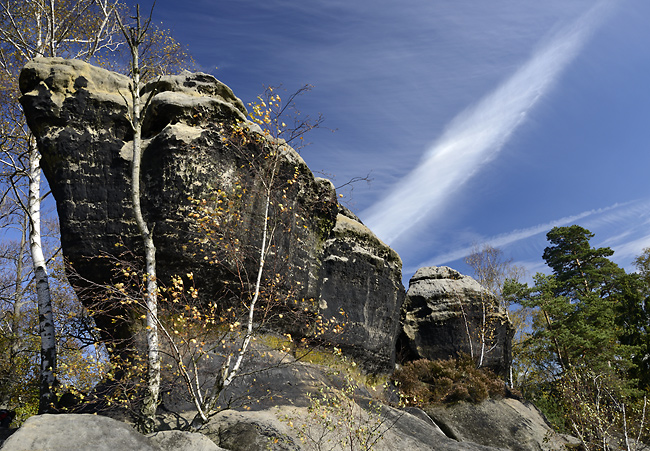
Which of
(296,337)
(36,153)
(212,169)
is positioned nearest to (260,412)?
(296,337)

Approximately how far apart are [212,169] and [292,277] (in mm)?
4182

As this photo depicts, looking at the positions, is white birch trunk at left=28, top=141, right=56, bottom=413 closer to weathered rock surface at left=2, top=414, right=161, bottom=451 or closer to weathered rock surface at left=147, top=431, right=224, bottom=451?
weathered rock surface at left=147, top=431, right=224, bottom=451

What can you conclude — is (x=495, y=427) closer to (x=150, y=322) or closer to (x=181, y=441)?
(x=181, y=441)

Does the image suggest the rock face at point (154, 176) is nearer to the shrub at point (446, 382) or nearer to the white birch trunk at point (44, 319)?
the white birch trunk at point (44, 319)

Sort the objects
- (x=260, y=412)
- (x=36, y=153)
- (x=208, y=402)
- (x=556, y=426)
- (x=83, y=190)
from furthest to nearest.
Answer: (x=556, y=426), (x=36, y=153), (x=83, y=190), (x=260, y=412), (x=208, y=402)

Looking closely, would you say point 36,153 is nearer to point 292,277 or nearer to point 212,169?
point 212,169

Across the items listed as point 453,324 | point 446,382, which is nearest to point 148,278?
point 446,382

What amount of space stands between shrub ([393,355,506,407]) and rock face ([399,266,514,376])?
3.47 ft

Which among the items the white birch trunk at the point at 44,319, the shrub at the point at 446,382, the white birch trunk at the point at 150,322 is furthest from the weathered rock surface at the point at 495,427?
the white birch trunk at the point at 44,319

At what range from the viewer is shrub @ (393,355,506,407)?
701 inches

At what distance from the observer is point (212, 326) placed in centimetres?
1219

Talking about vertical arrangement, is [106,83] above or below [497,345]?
above

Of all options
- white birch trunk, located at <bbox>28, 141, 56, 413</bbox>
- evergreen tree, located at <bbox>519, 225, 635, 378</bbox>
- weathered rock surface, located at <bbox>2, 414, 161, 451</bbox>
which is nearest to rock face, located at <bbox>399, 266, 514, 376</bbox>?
evergreen tree, located at <bbox>519, 225, 635, 378</bbox>

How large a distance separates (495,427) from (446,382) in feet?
8.28
